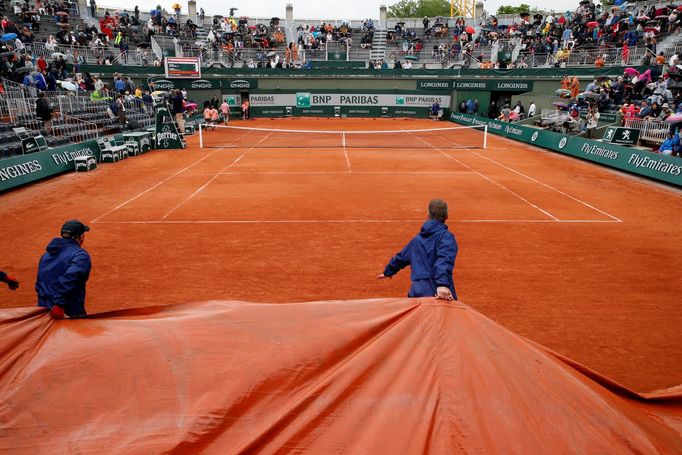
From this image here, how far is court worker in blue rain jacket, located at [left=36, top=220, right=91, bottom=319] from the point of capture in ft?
16.2

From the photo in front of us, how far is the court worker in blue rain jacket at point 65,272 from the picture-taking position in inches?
195

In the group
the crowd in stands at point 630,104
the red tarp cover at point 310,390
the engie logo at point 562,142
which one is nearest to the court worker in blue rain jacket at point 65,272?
the red tarp cover at point 310,390

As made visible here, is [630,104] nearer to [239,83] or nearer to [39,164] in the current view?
[39,164]

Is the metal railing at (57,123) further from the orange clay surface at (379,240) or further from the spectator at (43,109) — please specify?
the orange clay surface at (379,240)

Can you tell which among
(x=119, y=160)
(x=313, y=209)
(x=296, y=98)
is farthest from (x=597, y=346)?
(x=296, y=98)

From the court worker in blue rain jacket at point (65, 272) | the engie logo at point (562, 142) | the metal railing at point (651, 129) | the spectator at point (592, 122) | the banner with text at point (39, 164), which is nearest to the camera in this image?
the court worker in blue rain jacket at point (65, 272)

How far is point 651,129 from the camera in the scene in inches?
893

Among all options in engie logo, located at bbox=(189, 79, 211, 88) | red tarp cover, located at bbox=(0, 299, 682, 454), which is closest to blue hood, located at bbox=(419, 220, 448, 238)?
red tarp cover, located at bbox=(0, 299, 682, 454)

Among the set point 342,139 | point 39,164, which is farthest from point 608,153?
point 39,164

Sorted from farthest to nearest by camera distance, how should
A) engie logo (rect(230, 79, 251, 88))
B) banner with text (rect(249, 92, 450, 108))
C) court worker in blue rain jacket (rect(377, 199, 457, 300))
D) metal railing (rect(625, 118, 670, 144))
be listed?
banner with text (rect(249, 92, 450, 108)) < engie logo (rect(230, 79, 251, 88)) < metal railing (rect(625, 118, 670, 144)) < court worker in blue rain jacket (rect(377, 199, 457, 300))

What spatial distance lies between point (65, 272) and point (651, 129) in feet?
83.3

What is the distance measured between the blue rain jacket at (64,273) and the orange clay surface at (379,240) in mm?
2637

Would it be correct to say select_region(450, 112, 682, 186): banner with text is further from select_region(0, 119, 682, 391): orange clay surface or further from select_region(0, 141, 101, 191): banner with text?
select_region(0, 141, 101, 191): banner with text

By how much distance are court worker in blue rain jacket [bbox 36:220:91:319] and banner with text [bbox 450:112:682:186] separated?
754 inches
